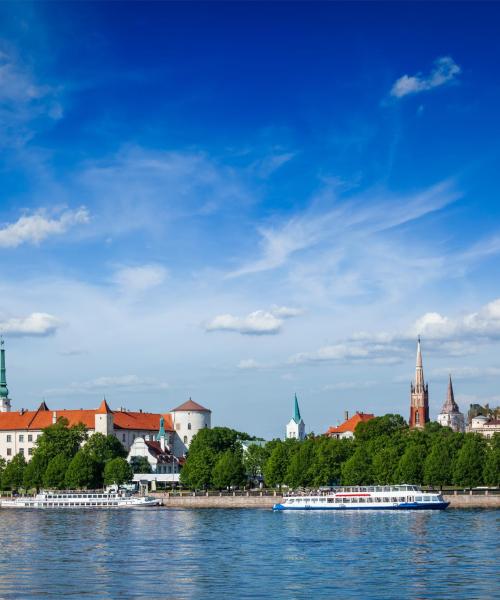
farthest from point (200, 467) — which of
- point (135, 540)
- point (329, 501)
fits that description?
point (135, 540)

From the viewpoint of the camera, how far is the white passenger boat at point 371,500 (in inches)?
3999

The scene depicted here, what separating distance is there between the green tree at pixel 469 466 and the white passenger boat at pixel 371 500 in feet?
18.0

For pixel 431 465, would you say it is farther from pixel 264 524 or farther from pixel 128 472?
pixel 128 472

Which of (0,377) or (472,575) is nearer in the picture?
(472,575)

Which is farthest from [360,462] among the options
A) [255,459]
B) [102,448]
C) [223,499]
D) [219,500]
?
[102,448]

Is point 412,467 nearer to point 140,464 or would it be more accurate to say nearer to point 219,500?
point 219,500

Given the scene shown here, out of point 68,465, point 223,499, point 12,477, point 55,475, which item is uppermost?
point 68,465

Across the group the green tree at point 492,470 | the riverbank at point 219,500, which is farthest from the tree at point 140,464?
the green tree at point 492,470

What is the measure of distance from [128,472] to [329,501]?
37798mm

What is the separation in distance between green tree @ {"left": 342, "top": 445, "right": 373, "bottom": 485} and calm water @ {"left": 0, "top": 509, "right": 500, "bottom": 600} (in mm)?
24614

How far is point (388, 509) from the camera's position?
10312 cm

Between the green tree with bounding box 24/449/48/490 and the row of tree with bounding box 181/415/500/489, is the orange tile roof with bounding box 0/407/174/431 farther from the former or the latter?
the row of tree with bounding box 181/415/500/489

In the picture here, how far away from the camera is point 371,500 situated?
345 ft

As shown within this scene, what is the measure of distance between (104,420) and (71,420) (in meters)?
8.00
